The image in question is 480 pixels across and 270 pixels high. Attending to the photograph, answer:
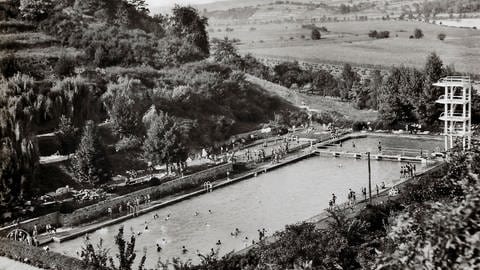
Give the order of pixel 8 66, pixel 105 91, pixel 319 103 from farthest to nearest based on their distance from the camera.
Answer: pixel 319 103 < pixel 105 91 < pixel 8 66

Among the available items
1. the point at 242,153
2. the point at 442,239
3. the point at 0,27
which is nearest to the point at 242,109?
the point at 242,153

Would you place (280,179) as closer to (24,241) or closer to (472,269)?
(24,241)

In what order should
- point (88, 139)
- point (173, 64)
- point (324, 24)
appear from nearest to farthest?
point (88, 139)
point (173, 64)
point (324, 24)

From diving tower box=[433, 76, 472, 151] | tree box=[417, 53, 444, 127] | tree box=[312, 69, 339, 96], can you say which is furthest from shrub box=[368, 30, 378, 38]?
diving tower box=[433, 76, 472, 151]

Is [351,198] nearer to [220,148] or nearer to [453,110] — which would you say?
[453,110]

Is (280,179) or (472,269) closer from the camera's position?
(472,269)

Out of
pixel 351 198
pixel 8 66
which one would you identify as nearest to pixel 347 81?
pixel 8 66

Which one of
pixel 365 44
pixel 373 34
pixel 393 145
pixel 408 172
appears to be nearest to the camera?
pixel 408 172

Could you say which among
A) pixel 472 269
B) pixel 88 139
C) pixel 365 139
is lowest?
pixel 365 139
